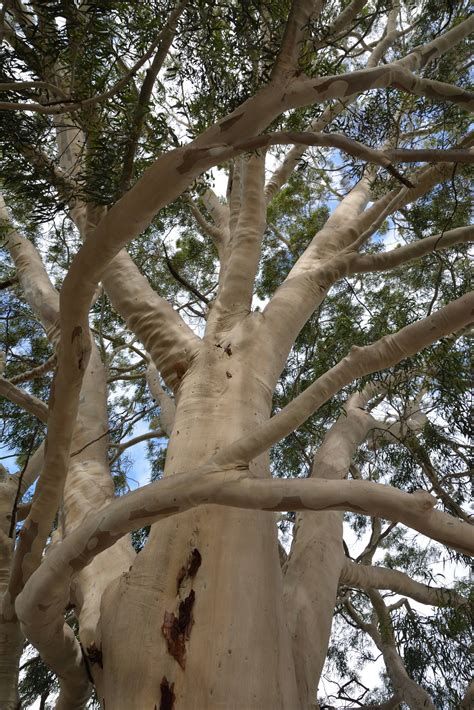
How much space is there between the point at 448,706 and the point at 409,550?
2238 mm

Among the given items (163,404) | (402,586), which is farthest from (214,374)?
(402,586)

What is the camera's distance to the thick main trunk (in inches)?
62.0

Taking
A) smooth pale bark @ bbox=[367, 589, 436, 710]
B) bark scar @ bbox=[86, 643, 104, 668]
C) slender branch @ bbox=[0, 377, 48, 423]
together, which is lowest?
bark scar @ bbox=[86, 643, 104, 668]

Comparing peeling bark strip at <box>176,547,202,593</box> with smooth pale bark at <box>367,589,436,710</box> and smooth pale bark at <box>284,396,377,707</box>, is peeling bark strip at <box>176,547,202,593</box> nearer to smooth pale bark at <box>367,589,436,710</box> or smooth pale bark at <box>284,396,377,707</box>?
smooth pale bark at <box>284,396,377,707</box>

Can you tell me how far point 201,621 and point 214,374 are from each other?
3.60 ft

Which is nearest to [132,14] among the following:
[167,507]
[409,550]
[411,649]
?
[167,507]

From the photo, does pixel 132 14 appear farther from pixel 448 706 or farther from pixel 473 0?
pixel 448 706

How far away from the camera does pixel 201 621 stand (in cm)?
167

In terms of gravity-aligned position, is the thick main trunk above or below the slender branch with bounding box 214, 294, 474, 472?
below

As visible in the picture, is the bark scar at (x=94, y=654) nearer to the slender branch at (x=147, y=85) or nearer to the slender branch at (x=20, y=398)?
the slender branch at (x=20, y=398)

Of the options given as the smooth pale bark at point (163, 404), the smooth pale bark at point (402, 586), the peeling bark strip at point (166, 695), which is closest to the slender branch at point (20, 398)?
the smooth pale bark at point (163, 404)

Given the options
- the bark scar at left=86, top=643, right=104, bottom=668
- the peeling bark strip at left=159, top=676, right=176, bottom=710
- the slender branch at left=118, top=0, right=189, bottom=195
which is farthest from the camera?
the slender branch at left=118, top=0, right=189, bottom=195

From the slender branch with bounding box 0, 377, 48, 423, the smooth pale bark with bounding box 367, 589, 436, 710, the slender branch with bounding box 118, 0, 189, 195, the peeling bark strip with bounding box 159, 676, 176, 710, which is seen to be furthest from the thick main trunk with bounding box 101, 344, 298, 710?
the smooth pale bark with bounding box 367, 589, 436, 710

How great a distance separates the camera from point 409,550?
24.2 ft
